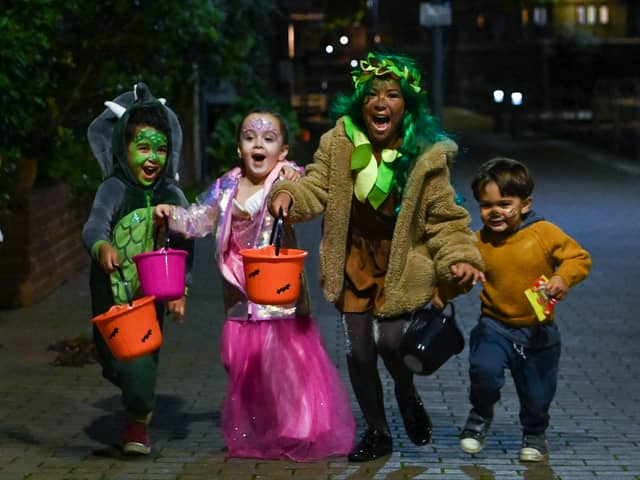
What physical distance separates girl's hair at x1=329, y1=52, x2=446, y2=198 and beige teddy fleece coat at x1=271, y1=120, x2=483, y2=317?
0.05 meters

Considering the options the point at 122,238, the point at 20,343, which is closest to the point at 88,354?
the point at 20,343

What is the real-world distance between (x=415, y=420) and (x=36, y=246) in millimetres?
5547

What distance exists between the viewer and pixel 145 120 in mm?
6672

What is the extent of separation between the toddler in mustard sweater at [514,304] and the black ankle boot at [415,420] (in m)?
0.17

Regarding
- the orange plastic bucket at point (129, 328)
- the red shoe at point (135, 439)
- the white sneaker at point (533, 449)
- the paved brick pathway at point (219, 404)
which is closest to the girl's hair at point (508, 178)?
the paved brick pathway at point (219, 404)

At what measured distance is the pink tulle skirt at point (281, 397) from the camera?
21.9 feet

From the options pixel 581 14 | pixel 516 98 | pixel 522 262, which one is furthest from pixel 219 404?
pixel 581 14

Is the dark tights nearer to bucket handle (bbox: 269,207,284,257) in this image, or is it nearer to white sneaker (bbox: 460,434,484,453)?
white sneaker (bbox: 460,434,484,453)

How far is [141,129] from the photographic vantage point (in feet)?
21.8

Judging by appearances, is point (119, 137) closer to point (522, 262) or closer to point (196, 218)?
point (196, 218)

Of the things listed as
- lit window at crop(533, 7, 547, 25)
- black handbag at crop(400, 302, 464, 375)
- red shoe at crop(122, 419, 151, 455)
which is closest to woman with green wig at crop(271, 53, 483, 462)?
black handbag at crop(400, 302, 464, 375)

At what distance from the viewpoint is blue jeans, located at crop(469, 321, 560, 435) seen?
648 cm

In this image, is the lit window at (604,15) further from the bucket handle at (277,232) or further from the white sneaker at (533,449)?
the bucket handle at (277,232)

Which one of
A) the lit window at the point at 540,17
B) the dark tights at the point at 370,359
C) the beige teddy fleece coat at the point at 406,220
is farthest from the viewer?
the lit window at the point at 540,17
